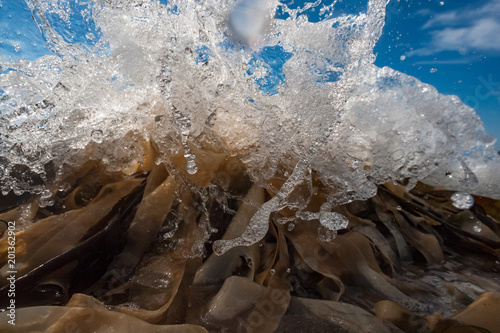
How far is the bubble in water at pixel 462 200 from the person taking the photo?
1.23m

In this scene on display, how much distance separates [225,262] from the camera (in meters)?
0.80

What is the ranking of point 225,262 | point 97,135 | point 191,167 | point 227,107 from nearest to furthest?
1. point 225,262
2. point 191,167
3. point 97,135
4. point 227,107

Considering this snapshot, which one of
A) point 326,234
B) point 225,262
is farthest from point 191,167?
point 326,234

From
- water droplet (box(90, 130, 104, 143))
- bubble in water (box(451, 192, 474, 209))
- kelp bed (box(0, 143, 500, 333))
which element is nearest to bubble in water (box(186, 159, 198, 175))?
kelp bed (box(0, 143, 500, 333))

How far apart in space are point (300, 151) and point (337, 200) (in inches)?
8.3

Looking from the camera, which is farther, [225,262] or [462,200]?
[462,200]

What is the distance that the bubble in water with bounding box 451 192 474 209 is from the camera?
4.03ft

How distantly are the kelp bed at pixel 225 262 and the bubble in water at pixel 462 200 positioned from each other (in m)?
0.07

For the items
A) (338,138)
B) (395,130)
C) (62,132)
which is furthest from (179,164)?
(395,130)

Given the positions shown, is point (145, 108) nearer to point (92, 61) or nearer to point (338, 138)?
point (92, 61)

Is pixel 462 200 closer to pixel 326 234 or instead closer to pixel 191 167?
pixel 326 234

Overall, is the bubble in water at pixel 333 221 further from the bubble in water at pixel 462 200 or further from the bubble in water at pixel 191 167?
the bubble in water at pixel 462 200

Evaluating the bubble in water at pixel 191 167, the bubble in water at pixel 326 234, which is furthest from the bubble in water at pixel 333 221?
the bubble in water at pixel 191 167

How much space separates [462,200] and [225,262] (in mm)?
1036
